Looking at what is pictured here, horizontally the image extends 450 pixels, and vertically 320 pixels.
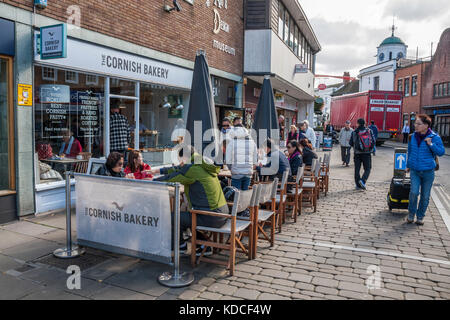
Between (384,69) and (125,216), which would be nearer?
(125,216)

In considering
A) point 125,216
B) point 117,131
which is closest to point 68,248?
point 125,216

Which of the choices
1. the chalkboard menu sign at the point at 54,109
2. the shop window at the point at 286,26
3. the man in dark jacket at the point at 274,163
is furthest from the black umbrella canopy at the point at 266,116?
the shop window at the point at 286,26

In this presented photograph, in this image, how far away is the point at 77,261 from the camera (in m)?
4.76

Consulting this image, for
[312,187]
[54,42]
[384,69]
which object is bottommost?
[312,187]

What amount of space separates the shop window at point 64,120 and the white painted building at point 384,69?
4456 centimetres

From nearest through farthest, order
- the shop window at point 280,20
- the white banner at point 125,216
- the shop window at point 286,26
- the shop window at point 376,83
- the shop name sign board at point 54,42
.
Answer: the white banner at point 125,216, the shop name sign board at point 54,42, the shop window at point 280,20, the shop window at point 286,26, the shop window at point 376,83

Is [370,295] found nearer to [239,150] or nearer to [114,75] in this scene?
[239,150]

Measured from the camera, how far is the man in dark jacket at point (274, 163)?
709cm

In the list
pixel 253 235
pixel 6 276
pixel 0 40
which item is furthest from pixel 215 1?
pixel 6 276

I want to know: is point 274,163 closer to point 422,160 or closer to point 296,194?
point 296,194

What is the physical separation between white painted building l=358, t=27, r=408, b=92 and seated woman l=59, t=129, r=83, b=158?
45091 mm

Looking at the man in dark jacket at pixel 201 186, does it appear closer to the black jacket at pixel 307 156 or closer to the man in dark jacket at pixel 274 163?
the man in dark jacket at pixel 274 163

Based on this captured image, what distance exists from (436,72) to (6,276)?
3968 cm

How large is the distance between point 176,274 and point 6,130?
4.09 m
